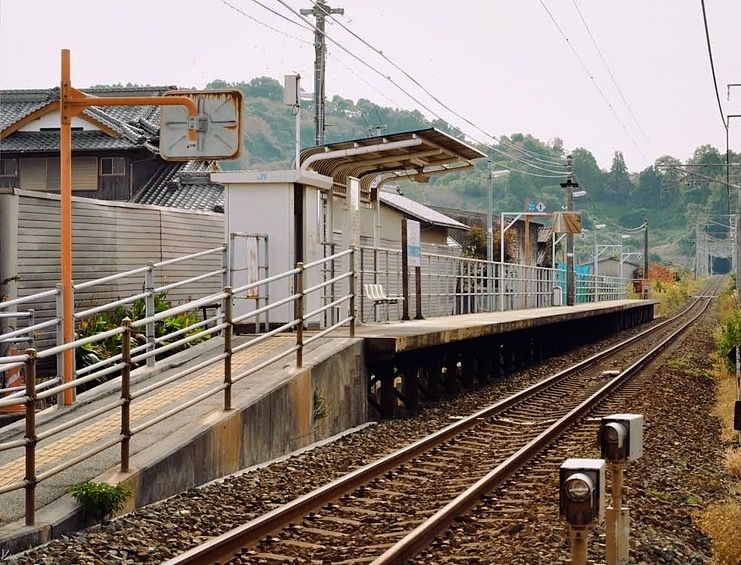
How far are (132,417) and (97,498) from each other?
2.07 meters

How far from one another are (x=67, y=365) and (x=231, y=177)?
5122 millimetres

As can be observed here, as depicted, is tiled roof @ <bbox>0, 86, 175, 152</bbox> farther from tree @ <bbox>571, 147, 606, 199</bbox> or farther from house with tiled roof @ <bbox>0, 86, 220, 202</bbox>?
tree @ <bbox>571, 147, 606, 199</bbox>

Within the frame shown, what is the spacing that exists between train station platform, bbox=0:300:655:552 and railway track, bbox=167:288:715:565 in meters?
0.97

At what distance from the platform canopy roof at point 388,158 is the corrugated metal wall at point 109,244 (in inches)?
88.7

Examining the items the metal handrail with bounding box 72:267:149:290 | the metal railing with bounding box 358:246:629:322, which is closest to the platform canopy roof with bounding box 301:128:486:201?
the metal railing with bounding box 358:246:629:322

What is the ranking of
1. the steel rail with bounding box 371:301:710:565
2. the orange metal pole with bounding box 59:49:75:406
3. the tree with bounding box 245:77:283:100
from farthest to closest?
the tree with bounding box 245:77:283:100, the orange metal pole with bounding box 59:49:75:406, the steel rail with bounding box 371:301:710:565

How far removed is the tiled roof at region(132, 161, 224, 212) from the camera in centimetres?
3275

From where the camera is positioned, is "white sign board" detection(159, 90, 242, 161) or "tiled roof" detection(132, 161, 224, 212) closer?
"white sign board" detection(159, 90, 242, 161)

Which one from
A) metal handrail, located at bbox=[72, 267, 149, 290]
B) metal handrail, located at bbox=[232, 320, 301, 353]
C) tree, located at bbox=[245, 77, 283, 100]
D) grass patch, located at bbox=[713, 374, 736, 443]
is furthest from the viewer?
tree, located at bbox=[245, 77, 283, 100]

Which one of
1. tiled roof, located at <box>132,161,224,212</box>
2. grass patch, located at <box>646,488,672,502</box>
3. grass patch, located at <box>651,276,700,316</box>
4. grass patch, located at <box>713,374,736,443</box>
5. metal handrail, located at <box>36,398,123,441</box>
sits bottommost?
grass patch, located at <box>651,276,700,316</box>

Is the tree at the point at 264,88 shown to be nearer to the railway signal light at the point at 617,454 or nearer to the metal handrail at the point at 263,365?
the metal handrail at the point at 263,365

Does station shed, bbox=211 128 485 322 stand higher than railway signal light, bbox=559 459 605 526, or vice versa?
station shed, bbox=211 128 485 322

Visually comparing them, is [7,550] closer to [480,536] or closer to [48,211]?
[480,536]

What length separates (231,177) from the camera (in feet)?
47.0
